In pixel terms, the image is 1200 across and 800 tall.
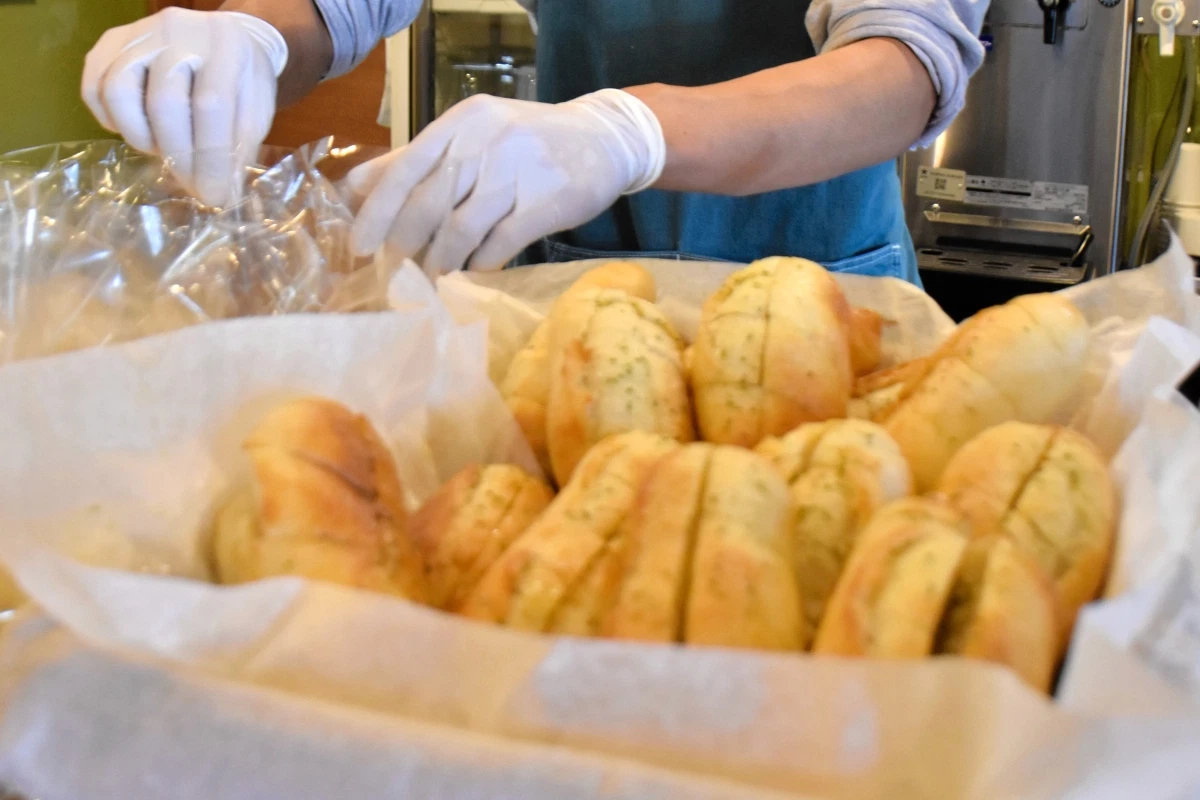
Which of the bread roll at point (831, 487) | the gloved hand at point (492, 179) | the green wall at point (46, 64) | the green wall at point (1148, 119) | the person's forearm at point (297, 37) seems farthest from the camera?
the green wall at point (46, 64)

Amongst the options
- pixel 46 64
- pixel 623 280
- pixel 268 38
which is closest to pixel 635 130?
pixel 623 280

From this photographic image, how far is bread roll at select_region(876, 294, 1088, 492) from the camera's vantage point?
47 cm

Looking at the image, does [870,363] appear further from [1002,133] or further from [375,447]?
[1002,133]

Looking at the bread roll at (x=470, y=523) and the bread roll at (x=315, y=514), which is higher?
the bread roll at (x=315, y=514)

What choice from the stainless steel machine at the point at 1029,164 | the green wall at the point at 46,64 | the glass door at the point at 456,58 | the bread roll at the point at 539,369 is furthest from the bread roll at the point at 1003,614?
the green wall at the point at 46,64

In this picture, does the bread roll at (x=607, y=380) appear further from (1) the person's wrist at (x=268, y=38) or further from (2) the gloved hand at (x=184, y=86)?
(1) the person's wrist at (x=268, y=38)

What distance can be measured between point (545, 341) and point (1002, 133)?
176 centimetres

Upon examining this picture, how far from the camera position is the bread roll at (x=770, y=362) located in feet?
1.64

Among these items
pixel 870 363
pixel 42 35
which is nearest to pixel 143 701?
pixel 870 363

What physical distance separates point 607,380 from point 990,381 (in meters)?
0.19

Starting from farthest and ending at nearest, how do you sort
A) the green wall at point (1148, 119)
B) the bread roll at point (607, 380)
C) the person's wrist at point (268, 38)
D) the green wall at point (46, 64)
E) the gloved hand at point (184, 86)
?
1. the green wall at point (46, 64)
2. the green wall at point (1148, 119)
3. the person's wrist at point (268, 38)
4. the gloved hand at point (184, 86)
5. the bread roll at point (607, 380)

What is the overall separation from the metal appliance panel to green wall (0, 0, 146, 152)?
2294 mm

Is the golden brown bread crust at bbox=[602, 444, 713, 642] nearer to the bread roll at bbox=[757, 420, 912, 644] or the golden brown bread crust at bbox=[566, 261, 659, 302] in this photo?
the bread roll at bbox=[757, 420, 912, 644]

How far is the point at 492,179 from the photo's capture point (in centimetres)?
80
